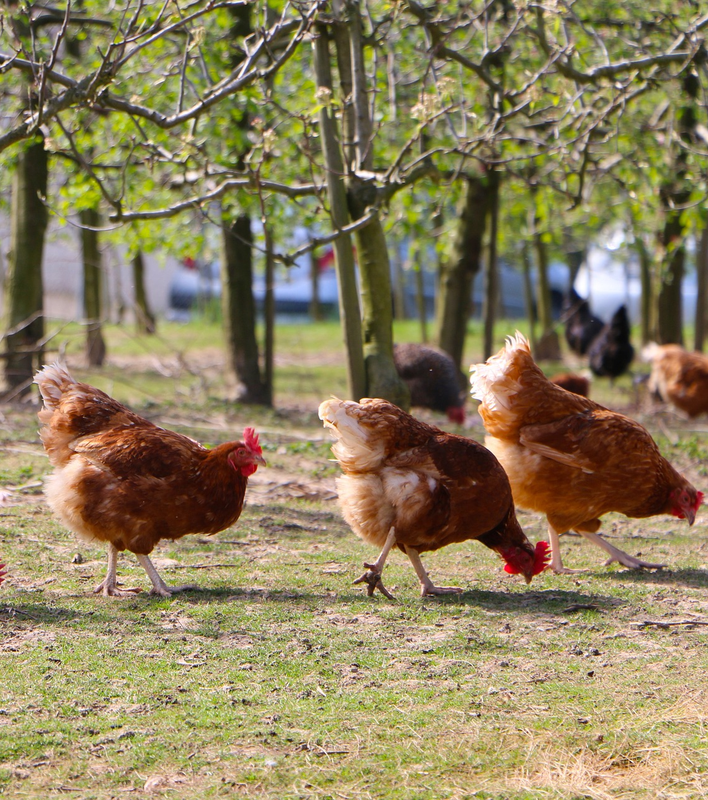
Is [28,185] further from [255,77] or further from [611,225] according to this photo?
[611,225]

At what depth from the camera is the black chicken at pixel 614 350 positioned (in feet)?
46.9

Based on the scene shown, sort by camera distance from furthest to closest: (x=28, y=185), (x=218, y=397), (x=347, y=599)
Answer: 1. (x=218, y=397)
2. (x=28, y=185)
3. (x=347, y=599)

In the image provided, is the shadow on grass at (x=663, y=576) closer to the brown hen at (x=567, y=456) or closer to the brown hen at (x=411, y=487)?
the brown hen at (x=567, y=456)

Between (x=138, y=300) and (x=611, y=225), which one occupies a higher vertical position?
(x=611, y=225)

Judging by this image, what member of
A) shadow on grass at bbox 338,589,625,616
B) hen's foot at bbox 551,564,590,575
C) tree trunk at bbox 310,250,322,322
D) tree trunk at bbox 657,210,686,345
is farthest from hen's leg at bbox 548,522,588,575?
tree trunk at bbox 310,250,322,322

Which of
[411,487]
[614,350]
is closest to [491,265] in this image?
[614,350]

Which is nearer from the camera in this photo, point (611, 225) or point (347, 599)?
point (347, 599)

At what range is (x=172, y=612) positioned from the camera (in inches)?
176

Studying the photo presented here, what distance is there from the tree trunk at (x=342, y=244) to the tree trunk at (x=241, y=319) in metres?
3.52

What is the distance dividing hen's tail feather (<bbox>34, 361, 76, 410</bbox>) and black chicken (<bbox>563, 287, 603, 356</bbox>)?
12704 millimetres

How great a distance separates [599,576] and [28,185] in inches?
301

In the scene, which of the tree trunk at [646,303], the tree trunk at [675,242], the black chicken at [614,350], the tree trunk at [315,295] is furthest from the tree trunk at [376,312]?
the tree trunk at [315,295]

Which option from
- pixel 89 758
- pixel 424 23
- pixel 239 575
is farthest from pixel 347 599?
pixel 424 23

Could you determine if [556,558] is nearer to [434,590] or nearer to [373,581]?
[434,590]
